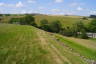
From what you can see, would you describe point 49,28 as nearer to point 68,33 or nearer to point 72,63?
point 68,33

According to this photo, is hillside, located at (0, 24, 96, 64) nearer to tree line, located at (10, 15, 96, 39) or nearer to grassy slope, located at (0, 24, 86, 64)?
grassy slope, located at (0, 24, 86, 64)

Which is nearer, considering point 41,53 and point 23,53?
point 23,53

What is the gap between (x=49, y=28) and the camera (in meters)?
102

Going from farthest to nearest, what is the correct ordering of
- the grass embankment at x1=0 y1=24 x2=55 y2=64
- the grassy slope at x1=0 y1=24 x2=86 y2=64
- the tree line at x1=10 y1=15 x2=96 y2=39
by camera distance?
the tree line at x1=10 y1=15 x2=96 y2=39
the grassy slope at x1=0 y1=24 x2=86 y2=64
the grass embankment at x1=0 y1=24 x2=55 y2=64

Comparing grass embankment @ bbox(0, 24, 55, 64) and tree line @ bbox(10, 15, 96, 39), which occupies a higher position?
grass embankment @ bbox(0, 24, 55, 64)

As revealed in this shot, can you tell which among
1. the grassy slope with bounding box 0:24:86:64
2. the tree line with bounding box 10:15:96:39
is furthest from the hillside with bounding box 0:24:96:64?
the tree line with bounding box 10:15:96:39

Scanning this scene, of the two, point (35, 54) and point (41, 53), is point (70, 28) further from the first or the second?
point (35, 54)

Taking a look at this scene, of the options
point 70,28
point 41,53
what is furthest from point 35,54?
point 70,28

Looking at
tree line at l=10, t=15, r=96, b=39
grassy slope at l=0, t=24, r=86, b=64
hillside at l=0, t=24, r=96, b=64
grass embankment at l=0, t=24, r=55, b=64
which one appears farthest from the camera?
tree line at l=10, t=15, r=96, b=39

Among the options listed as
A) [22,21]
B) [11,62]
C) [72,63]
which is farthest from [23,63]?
[22,21]

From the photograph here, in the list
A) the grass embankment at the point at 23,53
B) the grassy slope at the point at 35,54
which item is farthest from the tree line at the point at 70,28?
the grass embankment at the point at 23,53

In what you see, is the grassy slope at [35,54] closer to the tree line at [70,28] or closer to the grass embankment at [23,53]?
the grass embankment at [23,53]

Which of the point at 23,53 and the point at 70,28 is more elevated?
the point at 23,53

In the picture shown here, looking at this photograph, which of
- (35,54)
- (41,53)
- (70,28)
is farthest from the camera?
(70,28)
